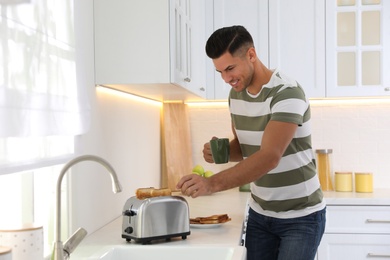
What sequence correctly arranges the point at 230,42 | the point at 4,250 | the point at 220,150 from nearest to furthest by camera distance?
the point at 4,250
the point at 230,42
the point at 220,150

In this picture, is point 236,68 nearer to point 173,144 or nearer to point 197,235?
point 197,235

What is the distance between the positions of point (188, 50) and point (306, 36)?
1221 millimetres

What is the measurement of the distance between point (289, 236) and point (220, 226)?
0.30 metres

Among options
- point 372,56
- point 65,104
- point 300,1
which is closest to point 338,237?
point 372,56

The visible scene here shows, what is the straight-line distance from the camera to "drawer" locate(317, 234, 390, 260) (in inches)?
146

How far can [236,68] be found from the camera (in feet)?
7.86

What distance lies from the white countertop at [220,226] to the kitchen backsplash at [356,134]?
0.23 m

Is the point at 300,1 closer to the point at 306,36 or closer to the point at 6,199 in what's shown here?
the point at 306,36

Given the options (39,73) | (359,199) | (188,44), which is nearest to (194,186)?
(39,73)

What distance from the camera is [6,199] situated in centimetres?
195

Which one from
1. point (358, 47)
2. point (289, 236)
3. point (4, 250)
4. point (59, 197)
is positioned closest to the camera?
point (4, 250)

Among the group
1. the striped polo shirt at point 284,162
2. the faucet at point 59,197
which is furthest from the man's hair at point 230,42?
the faucet at point 59,197

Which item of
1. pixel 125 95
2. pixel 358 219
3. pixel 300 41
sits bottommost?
pixel 358 219

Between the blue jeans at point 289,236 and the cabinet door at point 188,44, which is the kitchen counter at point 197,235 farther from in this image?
the cabinet door at point 188,44
